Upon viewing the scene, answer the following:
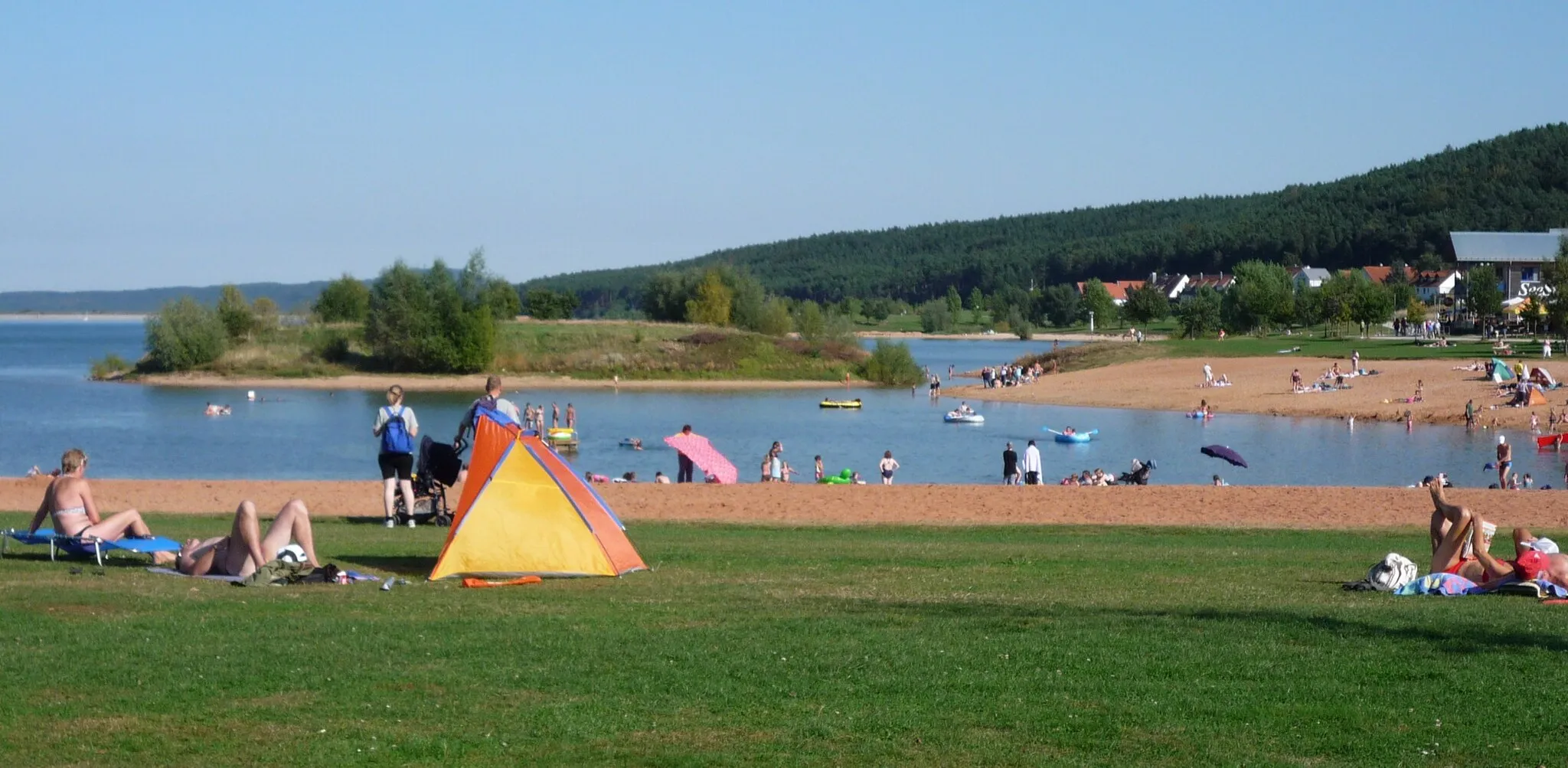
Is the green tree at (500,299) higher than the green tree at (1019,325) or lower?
higher

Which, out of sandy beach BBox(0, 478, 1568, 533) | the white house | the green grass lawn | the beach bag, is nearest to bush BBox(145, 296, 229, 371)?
sandy beach BBox(0, 478, 1568, 533)

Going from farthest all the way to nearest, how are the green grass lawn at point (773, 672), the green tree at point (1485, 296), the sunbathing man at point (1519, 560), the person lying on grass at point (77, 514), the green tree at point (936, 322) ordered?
1. the green tree at point (936, 322)
2. the green tree at point (1485, 296)
3. the person lying on grass at point (77, 514)
4. the sunbathing man at point (1519, 560)
5. the green grass lawn at point (773, 672)

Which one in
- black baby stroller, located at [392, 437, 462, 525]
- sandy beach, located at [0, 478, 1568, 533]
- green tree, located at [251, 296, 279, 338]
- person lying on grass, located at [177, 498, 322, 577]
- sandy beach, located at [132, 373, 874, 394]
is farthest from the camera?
green tree, located at [251, 296, 279, 338]

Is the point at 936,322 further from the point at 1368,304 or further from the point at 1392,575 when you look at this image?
the point at 1392,575

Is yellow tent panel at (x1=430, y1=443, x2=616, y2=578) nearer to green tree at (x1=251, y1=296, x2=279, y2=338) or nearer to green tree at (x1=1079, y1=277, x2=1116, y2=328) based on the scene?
green tree at (x1=251, y1=296, x2=279, y2=338)

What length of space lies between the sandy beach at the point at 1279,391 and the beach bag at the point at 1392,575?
134ft

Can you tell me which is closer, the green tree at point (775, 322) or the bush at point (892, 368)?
the bush at point (892, 368)

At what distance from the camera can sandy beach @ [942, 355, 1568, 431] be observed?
53.0 meters

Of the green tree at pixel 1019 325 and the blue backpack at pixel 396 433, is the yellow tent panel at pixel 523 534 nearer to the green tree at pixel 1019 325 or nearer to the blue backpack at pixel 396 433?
the blue backpack at pixel 396 433

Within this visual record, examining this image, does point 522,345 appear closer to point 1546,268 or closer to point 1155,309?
point 1546,268

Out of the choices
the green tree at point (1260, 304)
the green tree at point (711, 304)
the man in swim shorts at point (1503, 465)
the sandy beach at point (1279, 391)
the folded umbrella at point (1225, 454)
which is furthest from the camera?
the green tree at point (711, 304)

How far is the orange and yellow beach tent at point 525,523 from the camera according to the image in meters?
11.8

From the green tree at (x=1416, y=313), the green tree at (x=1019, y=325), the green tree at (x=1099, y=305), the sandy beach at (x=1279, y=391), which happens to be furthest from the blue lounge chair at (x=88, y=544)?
the green tree at (x=1099, y=305)

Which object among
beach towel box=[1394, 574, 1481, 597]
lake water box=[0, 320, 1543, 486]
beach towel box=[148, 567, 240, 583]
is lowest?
lake water box=[0, 320, 1543, 486]
